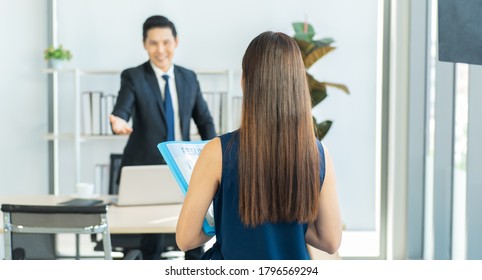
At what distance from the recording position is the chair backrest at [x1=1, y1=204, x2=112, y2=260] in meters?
2.08

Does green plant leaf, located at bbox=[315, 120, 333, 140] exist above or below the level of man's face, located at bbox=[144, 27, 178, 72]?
below

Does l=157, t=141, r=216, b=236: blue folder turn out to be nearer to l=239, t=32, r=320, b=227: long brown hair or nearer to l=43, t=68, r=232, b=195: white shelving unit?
l=239, t=32, r=320, b=227: long brown hair

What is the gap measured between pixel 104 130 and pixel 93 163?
1.17ft

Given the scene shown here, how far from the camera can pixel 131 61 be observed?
4.59 meters

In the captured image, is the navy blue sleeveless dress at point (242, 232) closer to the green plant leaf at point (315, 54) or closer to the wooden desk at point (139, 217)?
the wooden desk at point (139, 217)

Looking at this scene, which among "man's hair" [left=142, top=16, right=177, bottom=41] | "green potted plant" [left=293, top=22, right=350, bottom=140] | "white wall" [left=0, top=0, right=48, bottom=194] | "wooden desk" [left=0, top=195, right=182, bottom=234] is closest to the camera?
"wooden desk" [left=0, top=195, right=182, bottom=234]

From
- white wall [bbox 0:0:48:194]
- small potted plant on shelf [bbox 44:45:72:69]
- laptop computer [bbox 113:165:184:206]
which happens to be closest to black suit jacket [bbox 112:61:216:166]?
laptop computer [bbox 113:165:184:206]

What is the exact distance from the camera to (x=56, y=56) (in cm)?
434

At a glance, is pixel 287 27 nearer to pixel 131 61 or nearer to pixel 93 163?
pixel 131 61

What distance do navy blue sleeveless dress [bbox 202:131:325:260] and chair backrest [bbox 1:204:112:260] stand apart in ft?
2.97

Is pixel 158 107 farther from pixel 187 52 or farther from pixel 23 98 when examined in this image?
pixel 23 98

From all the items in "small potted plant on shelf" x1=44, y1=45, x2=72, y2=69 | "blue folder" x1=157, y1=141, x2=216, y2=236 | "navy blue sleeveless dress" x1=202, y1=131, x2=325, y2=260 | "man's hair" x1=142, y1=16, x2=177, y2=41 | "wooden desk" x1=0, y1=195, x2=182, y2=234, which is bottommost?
"wooden desk" x1=0, y1=195, x2=182, y2=234

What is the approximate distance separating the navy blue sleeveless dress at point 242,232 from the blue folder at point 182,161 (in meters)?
0.05
